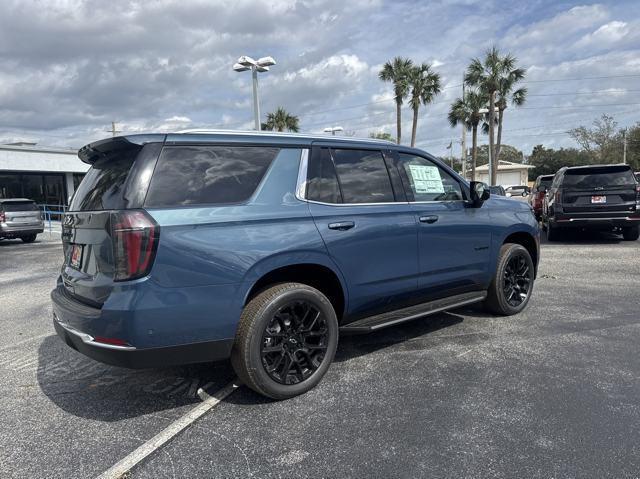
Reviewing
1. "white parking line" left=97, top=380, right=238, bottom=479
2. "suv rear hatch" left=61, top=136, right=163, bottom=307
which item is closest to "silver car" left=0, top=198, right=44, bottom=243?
"suv rear hatch" left=61, top=136, right=163, bottom=307

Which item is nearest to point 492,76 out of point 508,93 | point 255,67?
point 508,93

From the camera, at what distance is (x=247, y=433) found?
2.97m

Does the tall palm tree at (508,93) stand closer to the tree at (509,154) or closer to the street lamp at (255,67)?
the street lamp at (255,67)

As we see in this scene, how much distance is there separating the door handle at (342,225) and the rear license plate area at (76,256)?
1.73 m

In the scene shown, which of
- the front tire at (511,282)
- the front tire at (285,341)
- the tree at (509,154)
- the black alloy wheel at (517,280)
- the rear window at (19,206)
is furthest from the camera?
the tree at (509,154)

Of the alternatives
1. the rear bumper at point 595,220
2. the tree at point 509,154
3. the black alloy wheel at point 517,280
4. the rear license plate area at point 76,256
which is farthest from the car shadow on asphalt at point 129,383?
the tree at point 509,154

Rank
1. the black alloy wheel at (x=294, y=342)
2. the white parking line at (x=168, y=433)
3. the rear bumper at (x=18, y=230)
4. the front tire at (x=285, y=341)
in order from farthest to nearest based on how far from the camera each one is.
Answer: the rear bumper at (x=18, y=230)
the black alloy wheel at (x=294, y=342)
the front tire at (x=285, y=341)
the white parking line at (x=168, y=433)

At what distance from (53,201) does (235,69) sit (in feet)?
65.8

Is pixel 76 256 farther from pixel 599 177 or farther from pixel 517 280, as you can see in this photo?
pixel 599 177

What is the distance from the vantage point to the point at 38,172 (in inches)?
1131

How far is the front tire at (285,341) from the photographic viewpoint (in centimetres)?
316

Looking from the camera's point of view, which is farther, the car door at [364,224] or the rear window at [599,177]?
the rear window at [599,177]

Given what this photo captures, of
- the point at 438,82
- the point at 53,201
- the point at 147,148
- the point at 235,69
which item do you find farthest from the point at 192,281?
the point at 438,82

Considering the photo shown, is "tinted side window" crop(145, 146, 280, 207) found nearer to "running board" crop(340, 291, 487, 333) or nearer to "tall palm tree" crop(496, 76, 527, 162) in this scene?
"running board" crop(340, 291, 487, 333)
